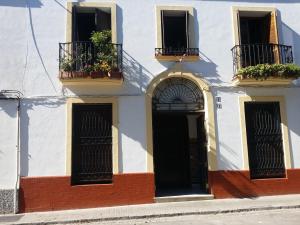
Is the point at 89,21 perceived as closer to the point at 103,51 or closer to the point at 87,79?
the point at 103,51

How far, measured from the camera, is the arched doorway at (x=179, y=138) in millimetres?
11938

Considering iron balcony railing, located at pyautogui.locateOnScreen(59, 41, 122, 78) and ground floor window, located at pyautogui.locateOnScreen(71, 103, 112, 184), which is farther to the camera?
ground floor window, located at pyautogui.locateOnScreen(71, 103, 112, 184)

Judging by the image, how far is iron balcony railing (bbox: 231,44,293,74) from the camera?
11.9 m

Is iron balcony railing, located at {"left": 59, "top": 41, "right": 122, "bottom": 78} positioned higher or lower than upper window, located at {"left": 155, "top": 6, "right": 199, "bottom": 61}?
lower

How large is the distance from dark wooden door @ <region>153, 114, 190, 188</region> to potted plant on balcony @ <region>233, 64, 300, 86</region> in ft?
8.82

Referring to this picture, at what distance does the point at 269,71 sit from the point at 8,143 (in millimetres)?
7842

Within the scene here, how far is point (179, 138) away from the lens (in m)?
13.2

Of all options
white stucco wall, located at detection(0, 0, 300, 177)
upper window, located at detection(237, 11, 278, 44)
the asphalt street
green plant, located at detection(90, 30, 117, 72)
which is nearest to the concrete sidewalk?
the asphalt street

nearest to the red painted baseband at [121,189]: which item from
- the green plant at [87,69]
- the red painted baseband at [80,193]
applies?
the red painted baseband at [80,193]

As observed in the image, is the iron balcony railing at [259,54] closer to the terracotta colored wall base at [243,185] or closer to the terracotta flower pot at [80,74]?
the terracotta colored wall base at [243,185]

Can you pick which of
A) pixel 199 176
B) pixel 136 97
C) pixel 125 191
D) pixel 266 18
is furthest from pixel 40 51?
pixel 266 18

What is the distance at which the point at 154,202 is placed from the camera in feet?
36.3

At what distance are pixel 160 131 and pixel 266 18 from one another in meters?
5.14

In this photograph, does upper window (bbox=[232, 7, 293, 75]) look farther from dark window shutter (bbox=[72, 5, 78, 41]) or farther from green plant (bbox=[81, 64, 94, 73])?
dark window shutter (bbox=[72, 5, 78, 41])
